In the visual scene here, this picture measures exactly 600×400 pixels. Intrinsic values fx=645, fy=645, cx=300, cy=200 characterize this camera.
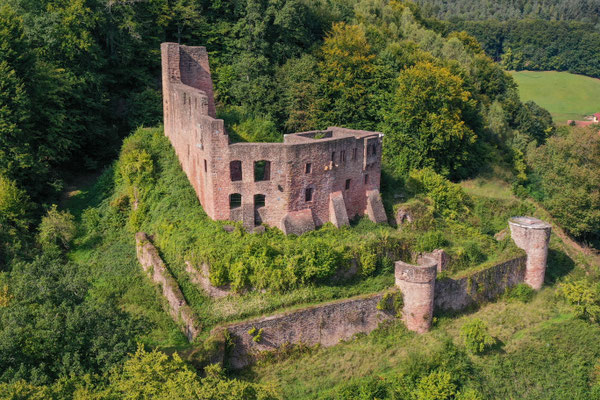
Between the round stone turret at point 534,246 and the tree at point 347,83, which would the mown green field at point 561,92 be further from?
the round stone turret at point 534,246

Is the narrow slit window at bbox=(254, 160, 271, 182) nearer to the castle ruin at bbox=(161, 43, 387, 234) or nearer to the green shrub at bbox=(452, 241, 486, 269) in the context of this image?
the castle ruin at bbox=(161, 43, 387, 234)

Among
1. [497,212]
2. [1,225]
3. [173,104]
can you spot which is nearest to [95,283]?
[1,225]

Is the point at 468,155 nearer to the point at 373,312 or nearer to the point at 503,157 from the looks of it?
the point at 503,157

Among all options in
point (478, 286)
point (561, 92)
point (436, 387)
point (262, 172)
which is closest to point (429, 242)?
point (478, 286)

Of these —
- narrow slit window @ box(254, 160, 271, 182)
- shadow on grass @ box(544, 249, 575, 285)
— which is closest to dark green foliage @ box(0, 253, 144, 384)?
narrow slit window @ box(254, 160, 271, 182)

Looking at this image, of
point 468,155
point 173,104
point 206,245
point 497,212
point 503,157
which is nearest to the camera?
point 206,245

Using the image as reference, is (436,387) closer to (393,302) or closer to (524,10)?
(393,302)

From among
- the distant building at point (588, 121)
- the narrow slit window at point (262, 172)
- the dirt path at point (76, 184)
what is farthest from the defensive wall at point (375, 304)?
the distant building at point (588, 121)
